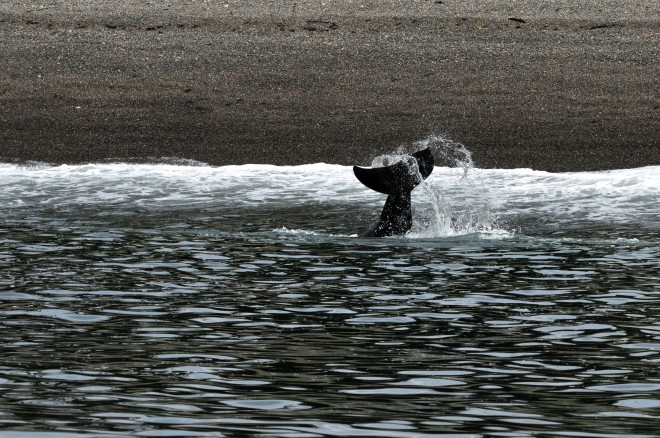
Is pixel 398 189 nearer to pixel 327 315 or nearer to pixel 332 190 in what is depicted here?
pixel 332 190

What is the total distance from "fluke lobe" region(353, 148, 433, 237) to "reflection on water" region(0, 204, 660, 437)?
50cm

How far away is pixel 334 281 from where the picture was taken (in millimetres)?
12812

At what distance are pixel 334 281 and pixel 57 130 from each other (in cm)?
1292

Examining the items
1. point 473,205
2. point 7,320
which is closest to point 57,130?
point 473,205

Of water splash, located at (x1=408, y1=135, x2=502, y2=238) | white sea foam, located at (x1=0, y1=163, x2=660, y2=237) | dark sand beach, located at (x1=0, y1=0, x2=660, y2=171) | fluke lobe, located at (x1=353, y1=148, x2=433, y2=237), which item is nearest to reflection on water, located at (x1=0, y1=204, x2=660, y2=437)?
fluke lobe, located at (x1=353, y1=148, x2=433, y2=237)

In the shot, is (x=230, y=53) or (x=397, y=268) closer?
(x=397, y=268)

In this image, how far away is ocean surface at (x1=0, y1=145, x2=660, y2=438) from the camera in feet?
25.6

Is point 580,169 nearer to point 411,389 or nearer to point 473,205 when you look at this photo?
point 473,205

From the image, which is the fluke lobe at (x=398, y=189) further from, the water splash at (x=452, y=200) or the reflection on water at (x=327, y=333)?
the reflection on water at (x=327, y=333)

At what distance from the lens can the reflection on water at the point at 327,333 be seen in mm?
7758

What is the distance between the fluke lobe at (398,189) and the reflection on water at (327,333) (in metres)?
0.50

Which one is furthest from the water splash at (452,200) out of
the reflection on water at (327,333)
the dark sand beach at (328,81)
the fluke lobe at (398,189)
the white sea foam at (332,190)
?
the reflection on water at (327,333)

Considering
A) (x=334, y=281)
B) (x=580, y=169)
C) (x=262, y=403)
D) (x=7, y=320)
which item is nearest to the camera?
(x=262, y=403)

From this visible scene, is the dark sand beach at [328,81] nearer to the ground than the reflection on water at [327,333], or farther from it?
farther from it
